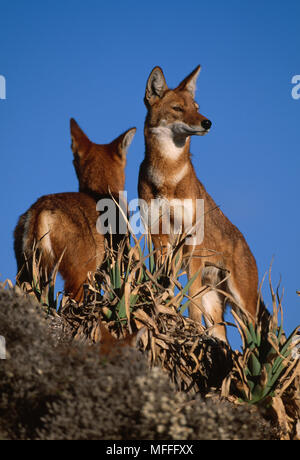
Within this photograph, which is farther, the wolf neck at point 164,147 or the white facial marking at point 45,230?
the wolf neck at point 164,147

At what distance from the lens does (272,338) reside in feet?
17.1

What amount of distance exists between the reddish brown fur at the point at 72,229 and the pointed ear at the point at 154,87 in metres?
1.27

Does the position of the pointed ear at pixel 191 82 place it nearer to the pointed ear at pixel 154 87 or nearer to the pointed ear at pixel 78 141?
the pointed ear at pixel 154 87

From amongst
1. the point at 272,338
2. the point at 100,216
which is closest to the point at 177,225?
the point at 100,216

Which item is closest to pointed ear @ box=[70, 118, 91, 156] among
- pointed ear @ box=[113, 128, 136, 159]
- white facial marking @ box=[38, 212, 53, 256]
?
pointed ear @ box=[113, 128, 136, 159]

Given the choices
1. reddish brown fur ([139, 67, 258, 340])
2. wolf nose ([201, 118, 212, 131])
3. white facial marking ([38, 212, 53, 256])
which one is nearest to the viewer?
white facial marking ([38, 212, 53, 256])

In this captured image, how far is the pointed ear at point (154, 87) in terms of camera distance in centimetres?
838

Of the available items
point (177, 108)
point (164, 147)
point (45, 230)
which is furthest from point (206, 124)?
point (45, 230)

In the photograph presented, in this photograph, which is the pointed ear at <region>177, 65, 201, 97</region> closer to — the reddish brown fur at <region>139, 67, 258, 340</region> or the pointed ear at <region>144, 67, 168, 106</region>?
the reddish brown fur at <region>139, 67, 258, 340</region>

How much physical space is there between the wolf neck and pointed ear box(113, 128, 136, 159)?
87 cm

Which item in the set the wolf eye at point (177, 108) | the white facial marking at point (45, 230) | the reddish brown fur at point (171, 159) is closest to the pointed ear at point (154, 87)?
the reddish brown fur at point (171, 159)

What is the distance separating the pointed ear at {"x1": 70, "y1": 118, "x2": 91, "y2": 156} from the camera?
928 centimetres

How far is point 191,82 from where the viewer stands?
346 inches
